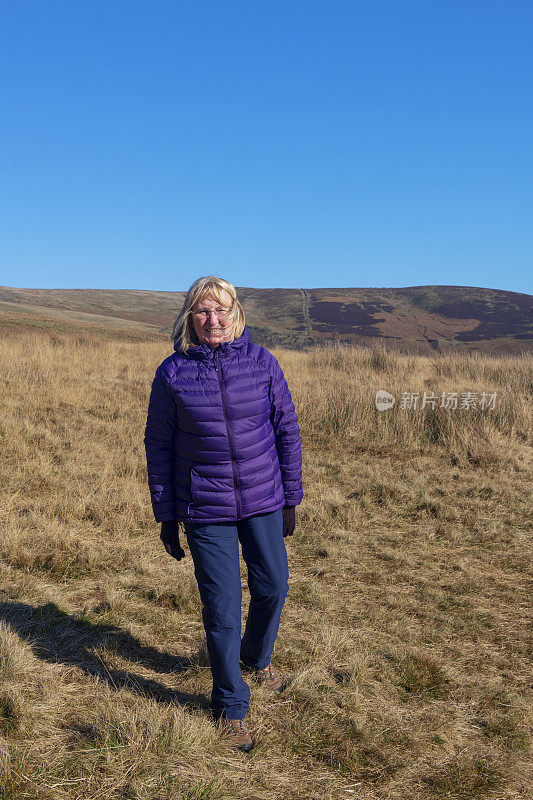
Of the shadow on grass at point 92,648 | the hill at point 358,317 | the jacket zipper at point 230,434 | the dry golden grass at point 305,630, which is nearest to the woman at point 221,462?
the jacket zipper at point 230,434

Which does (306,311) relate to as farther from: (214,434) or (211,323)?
(214,434)

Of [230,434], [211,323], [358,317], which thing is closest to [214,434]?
[230,434]

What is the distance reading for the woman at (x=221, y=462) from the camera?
230 cm

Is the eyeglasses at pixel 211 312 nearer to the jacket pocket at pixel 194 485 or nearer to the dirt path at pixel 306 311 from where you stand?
the jacket pocket at pixel 194 485

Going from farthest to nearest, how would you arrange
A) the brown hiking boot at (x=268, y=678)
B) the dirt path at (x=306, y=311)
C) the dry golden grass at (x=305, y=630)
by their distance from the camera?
the dirt path at (x=306, y=311), the brown hiking boot at (x=268, y=678), the dry golden grass at (x=305, y=630)

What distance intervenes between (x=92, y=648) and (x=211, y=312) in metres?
2.14

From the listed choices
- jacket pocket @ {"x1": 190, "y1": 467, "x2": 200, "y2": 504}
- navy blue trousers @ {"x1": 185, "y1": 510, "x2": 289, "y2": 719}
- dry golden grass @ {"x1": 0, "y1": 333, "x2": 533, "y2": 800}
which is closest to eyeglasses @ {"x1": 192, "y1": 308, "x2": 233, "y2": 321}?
jacket pocket @ {"x1": 190, "y1": 467, "x2": 200, "y2": 504}

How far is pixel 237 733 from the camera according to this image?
2387 millimetres

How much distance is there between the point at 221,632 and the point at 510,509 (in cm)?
464

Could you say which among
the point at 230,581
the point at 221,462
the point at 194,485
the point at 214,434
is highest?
the point at 214,434

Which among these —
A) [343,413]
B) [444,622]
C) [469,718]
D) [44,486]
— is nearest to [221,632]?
[469,718]

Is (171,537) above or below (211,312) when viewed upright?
below

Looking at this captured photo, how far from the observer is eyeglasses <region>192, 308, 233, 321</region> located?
236 centimetres

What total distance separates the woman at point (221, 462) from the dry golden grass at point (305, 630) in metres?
0.40
